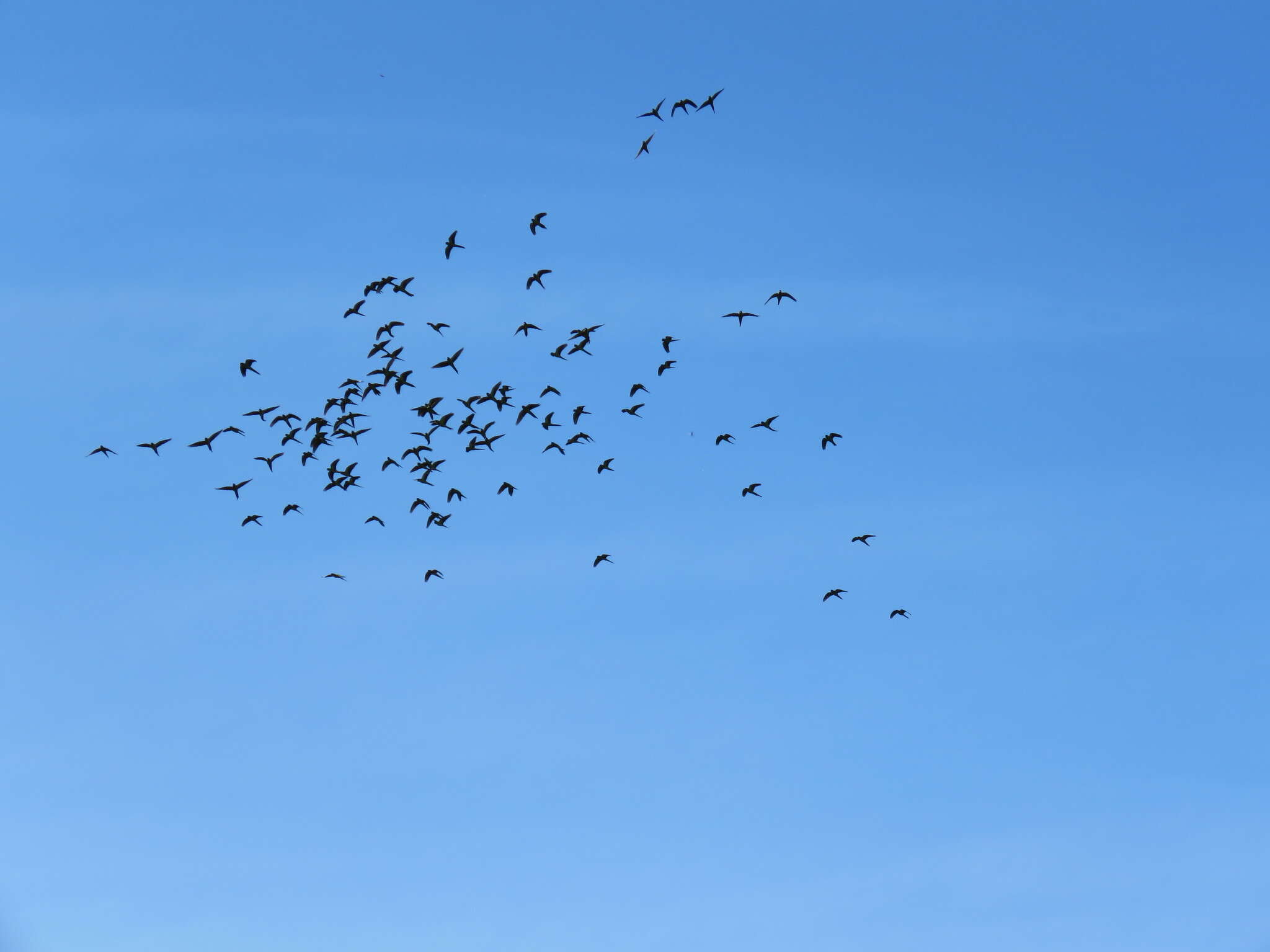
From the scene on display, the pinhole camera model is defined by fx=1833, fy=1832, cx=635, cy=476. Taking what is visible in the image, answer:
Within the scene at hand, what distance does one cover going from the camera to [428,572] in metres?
114

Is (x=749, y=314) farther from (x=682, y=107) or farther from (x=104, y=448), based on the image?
(x=104, y=448)

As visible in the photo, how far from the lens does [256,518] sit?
374 feet

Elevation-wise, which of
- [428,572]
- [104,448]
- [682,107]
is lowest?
[428,572]

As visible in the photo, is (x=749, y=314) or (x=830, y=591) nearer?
(x=749, y=314)

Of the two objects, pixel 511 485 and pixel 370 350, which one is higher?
pixel 370 350

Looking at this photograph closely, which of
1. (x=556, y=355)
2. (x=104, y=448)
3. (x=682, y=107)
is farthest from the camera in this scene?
(x=104, y=448)

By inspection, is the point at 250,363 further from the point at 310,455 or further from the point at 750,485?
the point at 750,485

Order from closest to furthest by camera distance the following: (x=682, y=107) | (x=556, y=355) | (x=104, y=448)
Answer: (x=682, y=107) → (x=556, y=355) → (x=104, y=448)

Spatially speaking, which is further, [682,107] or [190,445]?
[190,445]

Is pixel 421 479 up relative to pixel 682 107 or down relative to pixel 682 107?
down

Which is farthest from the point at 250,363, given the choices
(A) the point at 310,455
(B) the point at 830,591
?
(B) the point at 830,591

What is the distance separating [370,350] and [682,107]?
25408mm

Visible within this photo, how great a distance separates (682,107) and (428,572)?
3296 cm

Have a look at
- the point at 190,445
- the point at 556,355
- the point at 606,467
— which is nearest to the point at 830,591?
the point at 606,467
